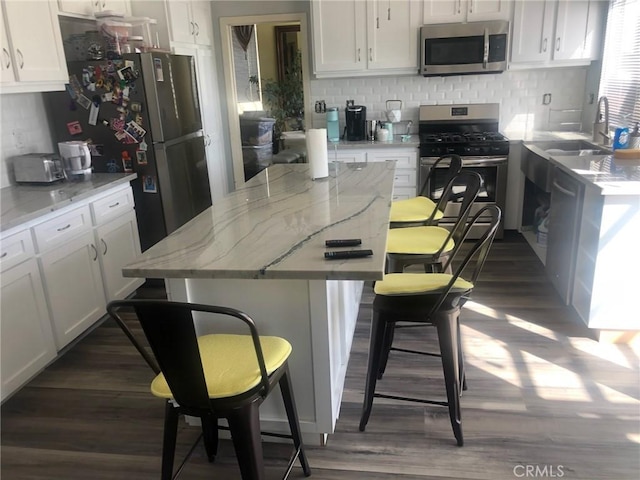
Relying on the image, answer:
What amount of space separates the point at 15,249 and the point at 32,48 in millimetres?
1292

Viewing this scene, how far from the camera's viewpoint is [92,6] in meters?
3.60

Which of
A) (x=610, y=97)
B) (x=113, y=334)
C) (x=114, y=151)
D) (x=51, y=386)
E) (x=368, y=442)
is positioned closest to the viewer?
(x=368, y=442)

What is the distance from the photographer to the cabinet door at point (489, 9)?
14.1ft

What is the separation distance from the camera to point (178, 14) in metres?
4.27

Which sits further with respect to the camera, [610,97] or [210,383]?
[610,97]

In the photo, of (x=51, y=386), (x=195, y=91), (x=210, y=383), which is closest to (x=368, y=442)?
(x=210, y=383)

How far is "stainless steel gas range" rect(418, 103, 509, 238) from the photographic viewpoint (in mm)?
4395

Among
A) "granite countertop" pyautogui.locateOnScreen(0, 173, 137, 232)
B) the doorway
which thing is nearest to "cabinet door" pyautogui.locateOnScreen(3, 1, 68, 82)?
"granite countertop" pyautogui.locateOnScreen(0, 173, 137, 232)

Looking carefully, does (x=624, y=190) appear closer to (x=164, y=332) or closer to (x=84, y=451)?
(x=164, y=332)

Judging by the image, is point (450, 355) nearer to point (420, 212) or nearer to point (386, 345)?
point (386, 345)

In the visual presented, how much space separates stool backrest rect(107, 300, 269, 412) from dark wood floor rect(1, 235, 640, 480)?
673 mm

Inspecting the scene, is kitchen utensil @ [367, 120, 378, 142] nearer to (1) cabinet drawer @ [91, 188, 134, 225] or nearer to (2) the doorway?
(2) the doorway

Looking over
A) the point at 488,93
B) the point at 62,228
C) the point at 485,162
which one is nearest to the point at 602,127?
the point at 485,162

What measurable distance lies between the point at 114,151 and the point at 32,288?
1322 millimetres
